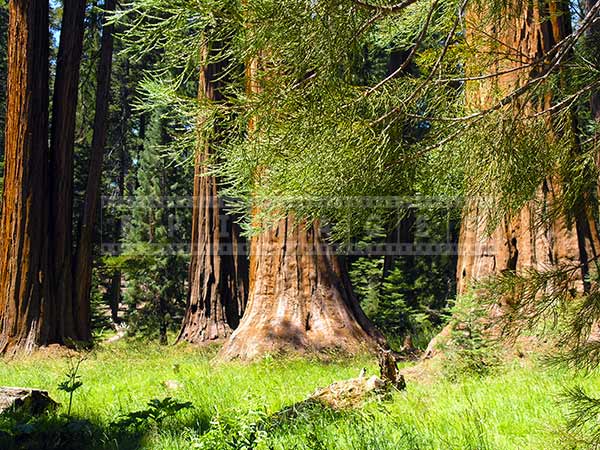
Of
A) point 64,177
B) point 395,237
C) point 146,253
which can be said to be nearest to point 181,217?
point 146,253

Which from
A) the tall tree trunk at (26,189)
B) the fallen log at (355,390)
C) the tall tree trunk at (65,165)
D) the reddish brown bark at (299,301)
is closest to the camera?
the fallen log at (355,390)

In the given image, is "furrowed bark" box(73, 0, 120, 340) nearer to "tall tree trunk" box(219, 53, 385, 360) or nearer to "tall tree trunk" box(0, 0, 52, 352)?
"tall tree trunk" box(0, 0, 52, 352)

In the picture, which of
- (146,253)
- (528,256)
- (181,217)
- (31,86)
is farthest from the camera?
(181,217)

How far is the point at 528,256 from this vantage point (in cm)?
557

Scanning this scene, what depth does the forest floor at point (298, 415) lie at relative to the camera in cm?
315

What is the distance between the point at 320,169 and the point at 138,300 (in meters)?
19.7

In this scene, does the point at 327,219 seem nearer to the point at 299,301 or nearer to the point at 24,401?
the point at 24,401

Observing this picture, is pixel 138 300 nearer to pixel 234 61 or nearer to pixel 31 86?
pixel 31 86

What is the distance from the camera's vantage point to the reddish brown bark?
746 cm

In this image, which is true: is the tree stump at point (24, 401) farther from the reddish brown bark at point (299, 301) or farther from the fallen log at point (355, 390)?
the reddish brown bark at point (299, 301)

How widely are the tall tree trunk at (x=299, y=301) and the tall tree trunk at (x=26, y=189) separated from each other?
12.6 feet

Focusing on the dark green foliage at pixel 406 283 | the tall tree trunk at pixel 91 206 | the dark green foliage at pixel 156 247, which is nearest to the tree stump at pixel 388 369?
the tall tree trunk at pixel 91 206

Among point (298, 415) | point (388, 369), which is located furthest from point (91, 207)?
point (298, 415)

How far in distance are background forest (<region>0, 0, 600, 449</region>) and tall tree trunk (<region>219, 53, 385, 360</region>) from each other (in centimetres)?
3
